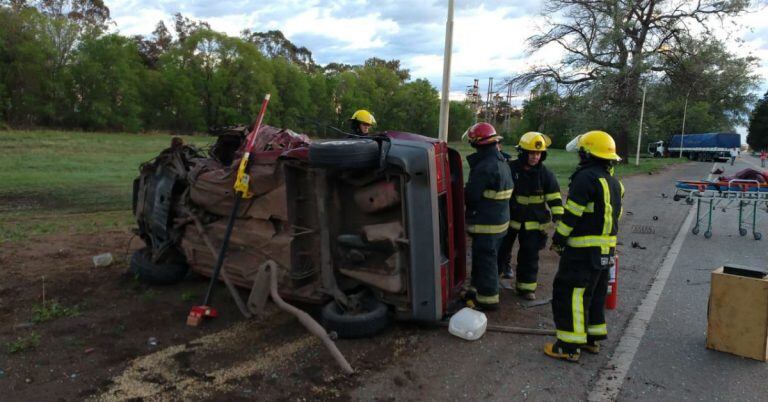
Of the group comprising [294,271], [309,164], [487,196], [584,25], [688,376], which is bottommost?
[688,376]

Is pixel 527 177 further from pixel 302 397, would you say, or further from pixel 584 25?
pixel 584 25

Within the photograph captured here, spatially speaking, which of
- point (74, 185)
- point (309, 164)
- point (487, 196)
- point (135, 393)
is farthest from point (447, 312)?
point (74, 185)

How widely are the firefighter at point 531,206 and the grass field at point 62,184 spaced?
613cm

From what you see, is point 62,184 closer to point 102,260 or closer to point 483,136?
point 102,260

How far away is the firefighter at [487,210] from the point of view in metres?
4.73

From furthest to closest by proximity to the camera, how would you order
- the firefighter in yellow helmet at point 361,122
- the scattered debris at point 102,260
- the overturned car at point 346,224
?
the firefighter in yellow helmet at point 361,122 → the scattered debris at point 102,260 → the overturned car at point 346,224

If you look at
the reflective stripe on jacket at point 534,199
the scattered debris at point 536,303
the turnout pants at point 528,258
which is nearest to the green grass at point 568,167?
the reflective stripe on jacket at point 534,199

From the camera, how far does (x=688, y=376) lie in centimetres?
366

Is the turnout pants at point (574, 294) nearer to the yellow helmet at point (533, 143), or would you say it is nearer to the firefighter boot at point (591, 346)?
the firefighter boot at point (591, 346)

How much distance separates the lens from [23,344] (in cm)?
394

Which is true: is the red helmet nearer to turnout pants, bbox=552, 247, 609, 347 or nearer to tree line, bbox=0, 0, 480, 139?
turnout pants, bbox=552, 247, 609, 347

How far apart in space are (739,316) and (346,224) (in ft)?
9.83

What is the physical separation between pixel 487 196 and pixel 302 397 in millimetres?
2401

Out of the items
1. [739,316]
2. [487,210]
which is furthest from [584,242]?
[739,316]
